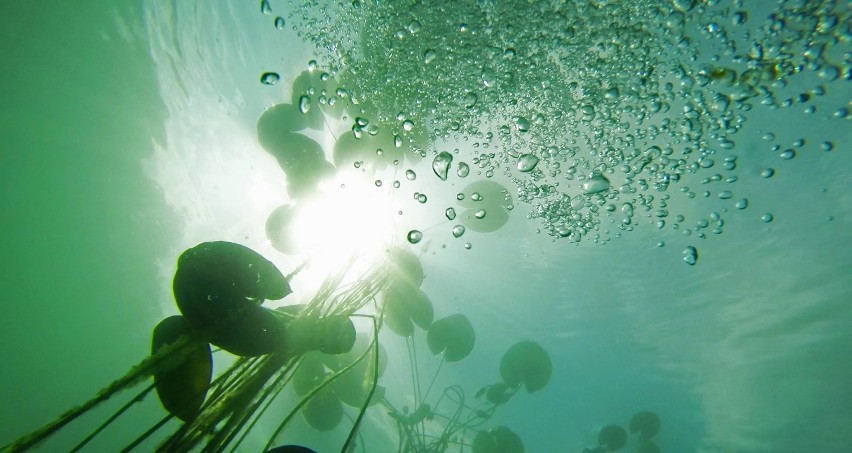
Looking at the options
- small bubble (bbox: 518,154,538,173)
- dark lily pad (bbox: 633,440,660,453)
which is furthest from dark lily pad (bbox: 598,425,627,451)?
small bubble (bbox: 518,154,538,173)

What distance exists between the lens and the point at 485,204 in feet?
14.3

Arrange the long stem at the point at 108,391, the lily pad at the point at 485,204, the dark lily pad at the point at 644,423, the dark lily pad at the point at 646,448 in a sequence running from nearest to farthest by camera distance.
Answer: the long stem at the point at 108,391 < the lily pad at the point at 485,204 < the dark lily pad at the point at 644,423 < the dark lily pad at the point at 646,448

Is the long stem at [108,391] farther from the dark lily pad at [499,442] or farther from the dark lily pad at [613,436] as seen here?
the dark lily pad at [613,436]

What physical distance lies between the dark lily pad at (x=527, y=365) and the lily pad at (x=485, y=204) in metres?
2.11

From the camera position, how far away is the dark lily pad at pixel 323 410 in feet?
13.4

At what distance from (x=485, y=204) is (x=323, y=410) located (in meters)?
3.28

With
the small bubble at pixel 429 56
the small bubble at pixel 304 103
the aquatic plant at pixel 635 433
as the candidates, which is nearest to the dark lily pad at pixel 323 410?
the small bubble at pixel 304 103

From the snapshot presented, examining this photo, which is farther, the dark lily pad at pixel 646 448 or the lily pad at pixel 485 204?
the dark lily pad at pixel 646 448

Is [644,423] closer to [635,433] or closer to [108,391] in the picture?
[635,433]

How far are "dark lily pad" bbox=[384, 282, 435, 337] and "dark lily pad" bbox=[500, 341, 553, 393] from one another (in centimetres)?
185

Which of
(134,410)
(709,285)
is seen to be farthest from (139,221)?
(709,285)

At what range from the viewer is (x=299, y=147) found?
11.8 feet

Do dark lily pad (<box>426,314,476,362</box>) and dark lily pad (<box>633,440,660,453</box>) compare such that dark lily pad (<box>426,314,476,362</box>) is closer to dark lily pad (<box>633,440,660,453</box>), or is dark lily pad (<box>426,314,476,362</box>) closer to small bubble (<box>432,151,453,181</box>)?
small bubble (<box>432,151,453,181</box>)

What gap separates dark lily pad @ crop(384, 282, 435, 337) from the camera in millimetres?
3994
